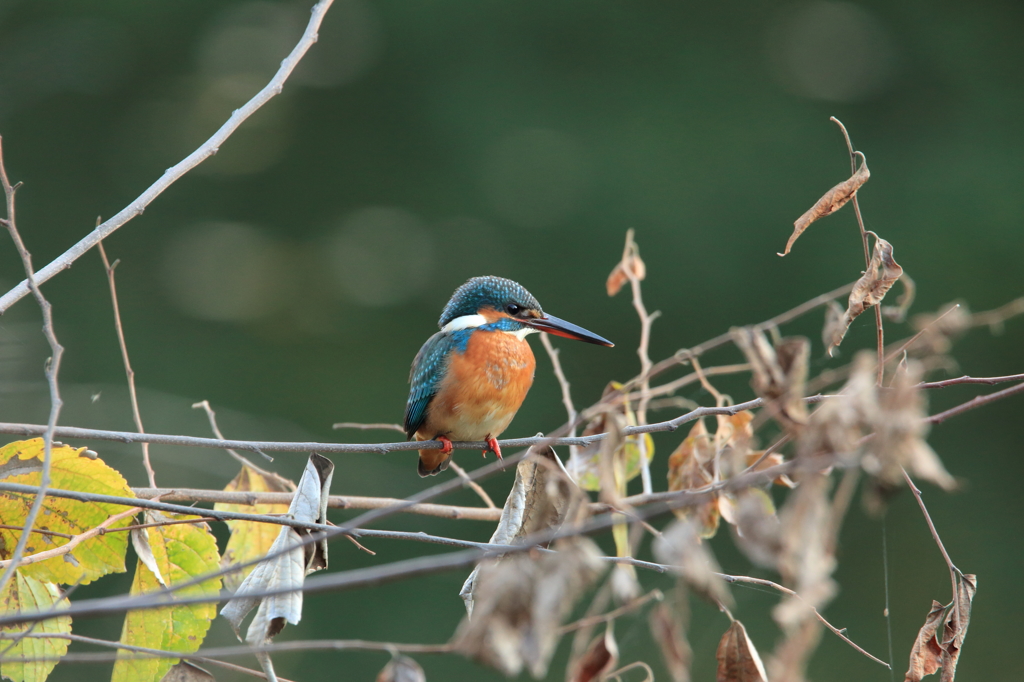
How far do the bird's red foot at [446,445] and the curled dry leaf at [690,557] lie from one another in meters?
1.38

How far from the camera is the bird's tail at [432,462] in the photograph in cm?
227

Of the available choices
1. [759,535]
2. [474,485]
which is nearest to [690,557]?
[759,535]

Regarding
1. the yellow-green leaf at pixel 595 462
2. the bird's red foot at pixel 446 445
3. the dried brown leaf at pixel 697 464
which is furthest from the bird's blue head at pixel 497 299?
the dried brown leaf at pixel 697 464

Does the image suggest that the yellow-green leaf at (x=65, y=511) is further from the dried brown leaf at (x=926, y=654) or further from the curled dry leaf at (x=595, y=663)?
the dried brown leaf at (x=926, y=654)

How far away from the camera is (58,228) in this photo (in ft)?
17.9

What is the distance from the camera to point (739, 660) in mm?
977

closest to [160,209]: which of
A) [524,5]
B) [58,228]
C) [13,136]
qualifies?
[58,228]

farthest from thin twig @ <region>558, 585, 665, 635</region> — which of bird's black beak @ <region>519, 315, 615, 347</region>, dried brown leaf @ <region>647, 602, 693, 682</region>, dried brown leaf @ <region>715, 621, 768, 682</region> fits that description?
bird's black beak @ <region>519, 315, 615, 347</region>

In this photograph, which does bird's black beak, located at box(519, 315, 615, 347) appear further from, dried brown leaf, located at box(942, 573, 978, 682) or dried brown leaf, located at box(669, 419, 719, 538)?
dried brown leaf, located at box(942, 573, 978, 682)

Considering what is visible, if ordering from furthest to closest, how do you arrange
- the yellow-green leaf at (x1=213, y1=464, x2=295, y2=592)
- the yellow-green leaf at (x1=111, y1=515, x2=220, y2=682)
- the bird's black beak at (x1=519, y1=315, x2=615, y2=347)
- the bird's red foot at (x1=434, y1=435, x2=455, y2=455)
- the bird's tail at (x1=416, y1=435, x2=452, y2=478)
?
1. the bird's tail at (x1=416, y1=435, x2=452, y2=478)
2. the bird's black beak at (x1=519, y1=315, x2=615, y2=347)
3. the bird's red foot at (x1=434, y1=435, x2=455, y2=455)
4. the yellow-green leaf at (x1=213, y1=464, x2=295, y2=592)
5. the yellow-green leaf at (x1=111, y1=515, x2=220, y2=682)

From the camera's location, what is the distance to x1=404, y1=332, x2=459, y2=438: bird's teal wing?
220 cm

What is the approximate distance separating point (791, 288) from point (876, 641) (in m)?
2.06

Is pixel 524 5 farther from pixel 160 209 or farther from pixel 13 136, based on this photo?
pixel 13 136

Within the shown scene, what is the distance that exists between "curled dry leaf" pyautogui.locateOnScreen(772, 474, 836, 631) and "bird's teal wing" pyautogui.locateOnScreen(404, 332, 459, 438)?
5.30 ft
